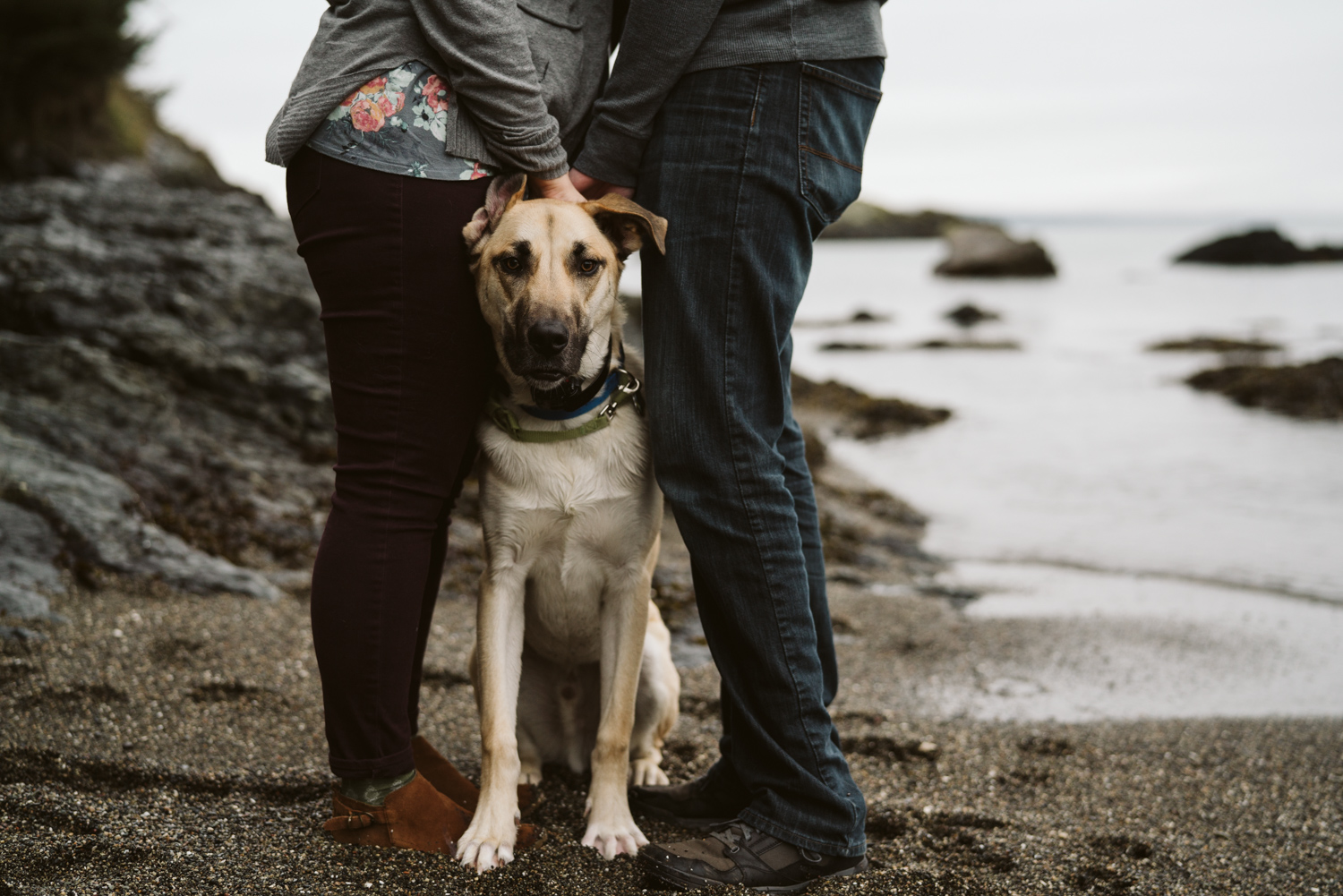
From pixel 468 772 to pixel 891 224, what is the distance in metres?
84.3

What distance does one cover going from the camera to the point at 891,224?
8312 centimetres

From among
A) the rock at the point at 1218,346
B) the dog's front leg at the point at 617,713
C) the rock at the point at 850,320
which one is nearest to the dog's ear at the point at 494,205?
the dog's front leg at the point at 617,713

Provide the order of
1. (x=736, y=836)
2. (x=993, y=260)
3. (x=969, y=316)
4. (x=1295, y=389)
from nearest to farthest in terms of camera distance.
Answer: (x=736, y=836)
(x=1295, y=389)
(x=969, y=316)
(x=993, y=260)

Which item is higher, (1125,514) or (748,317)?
(748,317)

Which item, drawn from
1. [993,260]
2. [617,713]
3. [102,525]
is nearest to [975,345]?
[102,525]

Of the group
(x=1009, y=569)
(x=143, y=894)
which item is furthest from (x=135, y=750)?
(x=1009, y=569)

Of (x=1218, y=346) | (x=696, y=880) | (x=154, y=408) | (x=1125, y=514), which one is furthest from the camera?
(x=1218, y=346)

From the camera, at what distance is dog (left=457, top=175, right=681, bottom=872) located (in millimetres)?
2580

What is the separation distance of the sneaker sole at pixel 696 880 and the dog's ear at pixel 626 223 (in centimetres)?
149

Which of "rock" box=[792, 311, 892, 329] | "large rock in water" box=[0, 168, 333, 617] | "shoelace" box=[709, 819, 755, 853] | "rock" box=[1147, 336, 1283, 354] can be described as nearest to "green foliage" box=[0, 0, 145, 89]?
"large rock in water" box=[0, 168, 333, 617]

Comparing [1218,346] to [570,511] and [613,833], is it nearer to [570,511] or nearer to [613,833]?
[570,511]

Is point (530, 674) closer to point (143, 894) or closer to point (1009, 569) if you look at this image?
point (143, 894)

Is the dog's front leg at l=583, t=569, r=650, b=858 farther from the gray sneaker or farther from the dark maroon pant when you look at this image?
the dark maroon pant

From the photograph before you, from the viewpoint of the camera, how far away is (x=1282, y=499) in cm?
855
